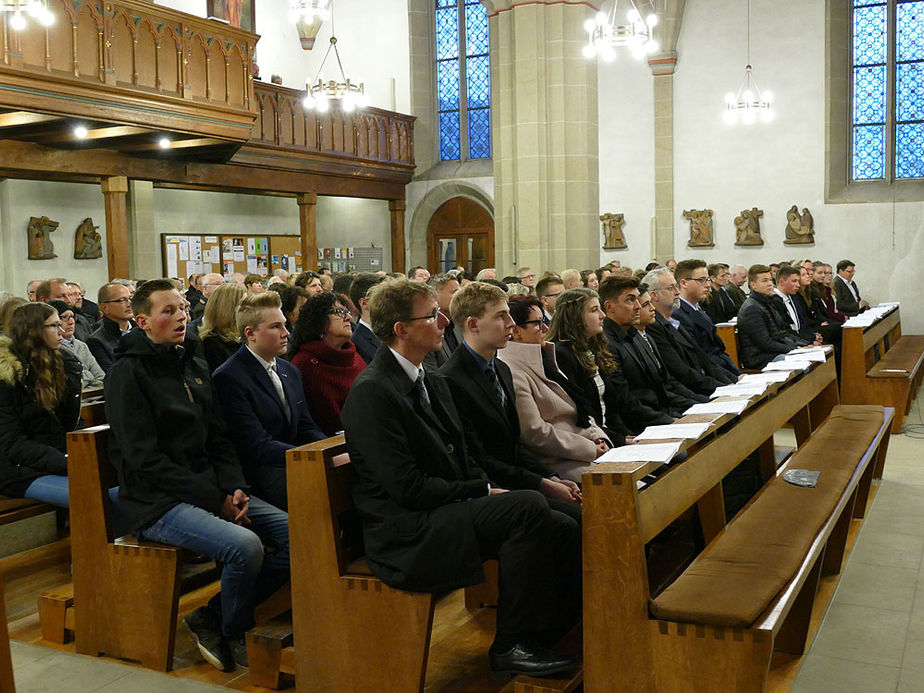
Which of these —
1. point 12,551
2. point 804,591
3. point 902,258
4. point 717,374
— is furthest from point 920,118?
point 12,551

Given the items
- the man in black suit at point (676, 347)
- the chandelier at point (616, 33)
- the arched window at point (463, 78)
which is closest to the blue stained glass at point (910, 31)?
the arched window at point (463, 78)

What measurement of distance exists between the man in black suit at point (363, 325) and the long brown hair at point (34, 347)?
5.08 feet

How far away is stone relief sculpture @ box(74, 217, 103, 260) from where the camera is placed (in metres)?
13.4

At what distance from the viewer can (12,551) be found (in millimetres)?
5039

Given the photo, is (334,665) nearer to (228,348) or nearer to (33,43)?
(228,348)

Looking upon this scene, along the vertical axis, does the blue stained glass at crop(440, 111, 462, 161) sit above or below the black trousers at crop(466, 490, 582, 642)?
above

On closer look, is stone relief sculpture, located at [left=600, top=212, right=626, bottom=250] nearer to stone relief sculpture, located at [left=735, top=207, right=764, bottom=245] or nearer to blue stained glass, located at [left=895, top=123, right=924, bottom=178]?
stone relief sculpture, located at [left=735, top=207, right=764, bottom=245]

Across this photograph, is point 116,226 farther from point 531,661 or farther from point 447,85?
point 531,661

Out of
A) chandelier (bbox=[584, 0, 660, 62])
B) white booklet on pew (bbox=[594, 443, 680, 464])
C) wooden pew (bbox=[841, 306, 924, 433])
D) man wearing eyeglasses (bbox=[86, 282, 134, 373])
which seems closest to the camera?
white booklet on pew (bbox=[594, 443, 680, 464])

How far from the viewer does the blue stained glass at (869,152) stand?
53.0ft

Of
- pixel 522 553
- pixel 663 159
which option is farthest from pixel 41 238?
pixel 522 553

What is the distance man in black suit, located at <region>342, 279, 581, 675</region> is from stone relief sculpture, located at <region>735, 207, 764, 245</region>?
14172 mm

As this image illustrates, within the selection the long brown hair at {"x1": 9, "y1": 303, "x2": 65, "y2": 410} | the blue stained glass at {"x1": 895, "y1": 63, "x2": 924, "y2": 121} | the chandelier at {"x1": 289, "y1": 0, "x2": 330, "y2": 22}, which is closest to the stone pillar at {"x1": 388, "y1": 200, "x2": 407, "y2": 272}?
the chandelier at {"x1": 289, "y1": 0, "x2": 330, "y2": 22}

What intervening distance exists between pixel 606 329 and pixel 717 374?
5.79ft
